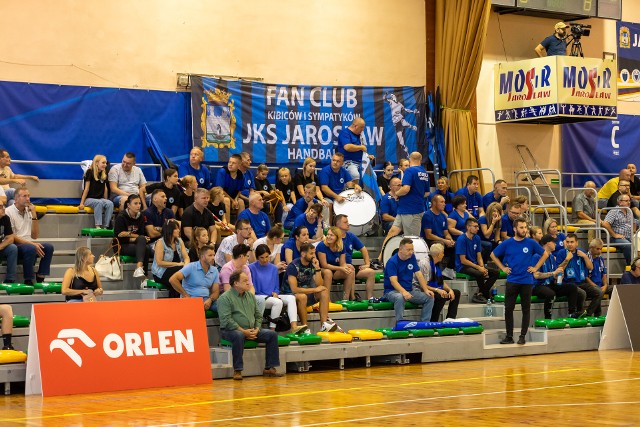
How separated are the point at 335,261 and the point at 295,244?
63 centimetres

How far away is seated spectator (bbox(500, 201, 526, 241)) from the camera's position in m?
17.0

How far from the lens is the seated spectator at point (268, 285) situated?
42.6 ft

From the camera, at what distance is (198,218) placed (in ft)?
47.4

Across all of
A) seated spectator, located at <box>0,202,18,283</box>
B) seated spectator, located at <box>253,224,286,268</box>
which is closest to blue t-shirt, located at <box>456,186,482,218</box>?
seated spectator, located at <box>253,224,286,268</box>

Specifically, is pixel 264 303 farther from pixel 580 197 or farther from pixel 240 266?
pixel 580 197

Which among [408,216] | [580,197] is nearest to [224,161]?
[408,216]

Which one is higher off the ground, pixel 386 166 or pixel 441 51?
pixel 441 51

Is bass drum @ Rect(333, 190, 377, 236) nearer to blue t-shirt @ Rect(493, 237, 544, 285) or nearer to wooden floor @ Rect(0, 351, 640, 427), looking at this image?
blue t-shirt @ Rect(493, 237, 544, 285)

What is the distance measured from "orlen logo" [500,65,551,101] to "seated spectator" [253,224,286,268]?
316 inches

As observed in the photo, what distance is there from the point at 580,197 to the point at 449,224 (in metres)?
4.29

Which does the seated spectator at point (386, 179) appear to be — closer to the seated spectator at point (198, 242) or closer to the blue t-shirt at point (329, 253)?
the blue t-shirt at point (329, 253)

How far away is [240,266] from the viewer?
12.6 meters

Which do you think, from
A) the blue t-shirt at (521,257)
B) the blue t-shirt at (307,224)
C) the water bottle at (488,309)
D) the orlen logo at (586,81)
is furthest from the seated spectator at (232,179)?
the orlen logo at (586,81)

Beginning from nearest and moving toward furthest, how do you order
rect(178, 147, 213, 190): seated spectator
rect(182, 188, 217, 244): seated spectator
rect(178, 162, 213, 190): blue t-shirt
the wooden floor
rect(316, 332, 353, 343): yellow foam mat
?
the wooden floor → rect(316, 332, 353, 343): yellow foam mat → rect(182, 188, 217, 244): seated spectator → rect(178, 147, 213, 190): seated spectator → rect(178, 162, 213, 190): blue t-shirt
